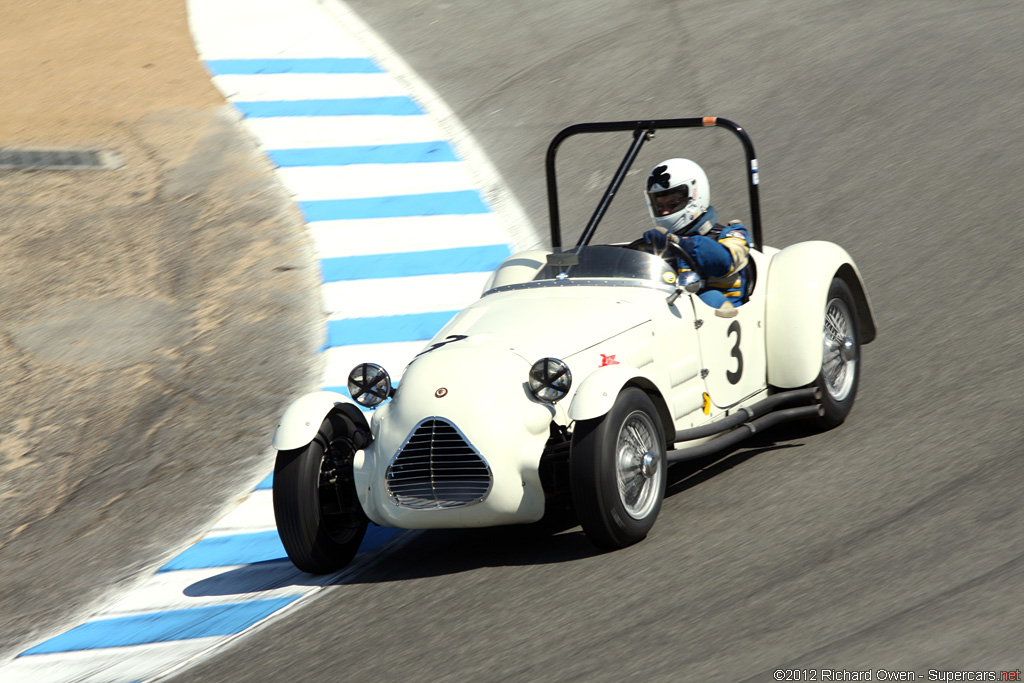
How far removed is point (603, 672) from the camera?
4.25 meters

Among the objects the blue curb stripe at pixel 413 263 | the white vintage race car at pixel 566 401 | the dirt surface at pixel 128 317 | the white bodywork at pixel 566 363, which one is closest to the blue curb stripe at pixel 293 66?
the dirt surface at pixel 128 317

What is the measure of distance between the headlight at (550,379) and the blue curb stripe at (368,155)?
626 cm

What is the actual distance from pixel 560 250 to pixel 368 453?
160 centimetres

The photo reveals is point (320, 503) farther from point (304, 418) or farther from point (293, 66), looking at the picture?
point (293, 66)

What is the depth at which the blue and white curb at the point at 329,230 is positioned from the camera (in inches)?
225

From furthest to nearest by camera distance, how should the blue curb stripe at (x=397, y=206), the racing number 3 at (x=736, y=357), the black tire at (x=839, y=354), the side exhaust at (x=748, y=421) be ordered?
the blue curb stripe at (x=397, y=206) → the black tire at (x=839, y=354) → the racing number 3 at (x=736, y=357) → the side exhaust at (x=748, y=421)

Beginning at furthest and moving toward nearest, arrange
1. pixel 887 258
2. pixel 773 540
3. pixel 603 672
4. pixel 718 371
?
pixel 887 258, pixel 718 371, pixel 773 540, pixel 603 672

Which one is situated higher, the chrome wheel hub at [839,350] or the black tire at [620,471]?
the black tire at [620,471]

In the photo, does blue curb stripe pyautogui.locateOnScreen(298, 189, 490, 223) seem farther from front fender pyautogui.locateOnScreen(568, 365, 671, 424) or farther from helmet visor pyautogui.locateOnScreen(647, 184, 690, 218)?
front fender pyautogui.locateOnScreen(568, 365, 671, 424)

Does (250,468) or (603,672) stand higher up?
(603,672)

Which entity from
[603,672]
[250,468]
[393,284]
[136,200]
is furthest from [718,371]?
[136,200]

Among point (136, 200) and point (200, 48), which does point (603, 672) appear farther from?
point (200, 48)

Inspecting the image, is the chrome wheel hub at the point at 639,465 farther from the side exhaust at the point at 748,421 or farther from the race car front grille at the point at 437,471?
the race car front grille at the point at 437,471

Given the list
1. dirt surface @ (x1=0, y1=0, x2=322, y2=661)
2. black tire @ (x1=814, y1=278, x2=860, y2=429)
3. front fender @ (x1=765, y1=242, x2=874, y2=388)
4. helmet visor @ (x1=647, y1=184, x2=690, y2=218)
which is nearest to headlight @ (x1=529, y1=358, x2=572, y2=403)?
helmet visor @ (x1=647, y1=184, x2=690, y2=218)
